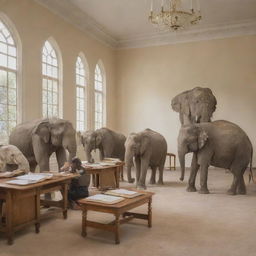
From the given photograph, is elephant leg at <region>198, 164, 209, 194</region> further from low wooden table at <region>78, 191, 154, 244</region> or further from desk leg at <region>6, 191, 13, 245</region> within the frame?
Answer: desk leg at <region>6, 191, 13, 245</region>

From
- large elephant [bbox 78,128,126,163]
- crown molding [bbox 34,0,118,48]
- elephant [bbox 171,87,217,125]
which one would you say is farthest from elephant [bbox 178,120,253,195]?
crown molding [bbox 34,0,118,48]

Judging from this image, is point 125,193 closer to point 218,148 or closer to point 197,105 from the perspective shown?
point 218,148

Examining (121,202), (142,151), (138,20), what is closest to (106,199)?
(121,202)

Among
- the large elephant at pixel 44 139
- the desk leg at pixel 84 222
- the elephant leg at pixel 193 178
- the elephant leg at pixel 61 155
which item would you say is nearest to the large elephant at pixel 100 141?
the elephant leg at pixel 61 155

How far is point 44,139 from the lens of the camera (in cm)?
704

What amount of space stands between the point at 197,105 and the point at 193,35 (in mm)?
4198

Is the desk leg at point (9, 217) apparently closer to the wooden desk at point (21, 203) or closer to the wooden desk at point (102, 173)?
the wooden desk at point (21, 203)

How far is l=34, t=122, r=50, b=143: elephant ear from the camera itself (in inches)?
277

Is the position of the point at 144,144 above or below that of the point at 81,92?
below

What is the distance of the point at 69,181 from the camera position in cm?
588

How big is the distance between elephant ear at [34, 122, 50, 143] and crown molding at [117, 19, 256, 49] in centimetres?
873

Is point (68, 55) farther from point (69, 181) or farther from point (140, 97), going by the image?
point (69, 181)

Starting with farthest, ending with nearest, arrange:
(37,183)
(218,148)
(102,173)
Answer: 1. (218,148)
2. (102,173)
3. (37,183)

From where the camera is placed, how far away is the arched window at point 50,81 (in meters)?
10.8
